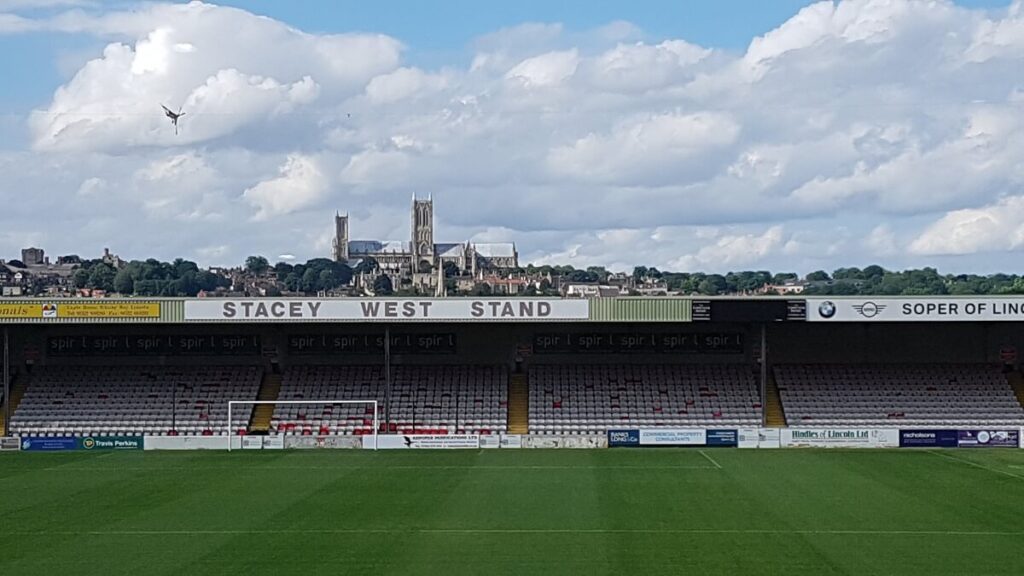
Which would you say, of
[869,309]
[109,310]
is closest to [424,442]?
[109,310]

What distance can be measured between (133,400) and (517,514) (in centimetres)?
2676

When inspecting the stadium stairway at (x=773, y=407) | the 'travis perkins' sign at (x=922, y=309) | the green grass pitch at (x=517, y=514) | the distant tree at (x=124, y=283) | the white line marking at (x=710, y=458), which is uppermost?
the distant tree at (x=124, y=283)

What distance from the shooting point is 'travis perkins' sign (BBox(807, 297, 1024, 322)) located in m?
47.4

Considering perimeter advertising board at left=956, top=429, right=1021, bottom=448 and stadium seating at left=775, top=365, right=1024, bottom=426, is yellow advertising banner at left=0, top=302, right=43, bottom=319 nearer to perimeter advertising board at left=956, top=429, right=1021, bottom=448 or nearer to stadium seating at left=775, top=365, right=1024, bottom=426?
stadium seating at left=775, top=365, right=1024, bottom=426

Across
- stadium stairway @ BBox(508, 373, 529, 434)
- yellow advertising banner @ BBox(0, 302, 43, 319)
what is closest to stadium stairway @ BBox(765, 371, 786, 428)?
stadium stairway @ BBox(508, 373, 529, 434)

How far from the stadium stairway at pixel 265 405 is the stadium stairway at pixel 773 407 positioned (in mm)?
20319

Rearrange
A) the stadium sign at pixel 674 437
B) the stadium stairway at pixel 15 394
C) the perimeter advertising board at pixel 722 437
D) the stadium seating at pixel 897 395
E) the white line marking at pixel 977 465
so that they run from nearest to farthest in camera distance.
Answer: the white line marking at pixel 977 465 → the perimeter advertising board at pixel 722 437 → the stadium sign at pixel 674 437 → the stadium seating at pixel 897 395 → the stadium stairway at pixel 15 394

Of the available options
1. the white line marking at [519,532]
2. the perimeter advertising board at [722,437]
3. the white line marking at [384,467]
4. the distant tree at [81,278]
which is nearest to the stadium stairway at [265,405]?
the white line marking at [384,467]

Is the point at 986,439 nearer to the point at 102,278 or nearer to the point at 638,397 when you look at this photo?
the point at 638,397

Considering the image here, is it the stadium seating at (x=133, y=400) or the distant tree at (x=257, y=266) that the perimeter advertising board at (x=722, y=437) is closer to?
the stadium seating at (x=133, y=400)

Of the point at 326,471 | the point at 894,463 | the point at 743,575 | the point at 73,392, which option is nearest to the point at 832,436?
the point at 894,463

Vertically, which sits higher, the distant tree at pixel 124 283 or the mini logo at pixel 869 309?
the distant tree at pixel 124 283

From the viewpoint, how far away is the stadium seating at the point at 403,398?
50.2 m

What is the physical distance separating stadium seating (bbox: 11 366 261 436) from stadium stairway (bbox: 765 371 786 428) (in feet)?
70.0
